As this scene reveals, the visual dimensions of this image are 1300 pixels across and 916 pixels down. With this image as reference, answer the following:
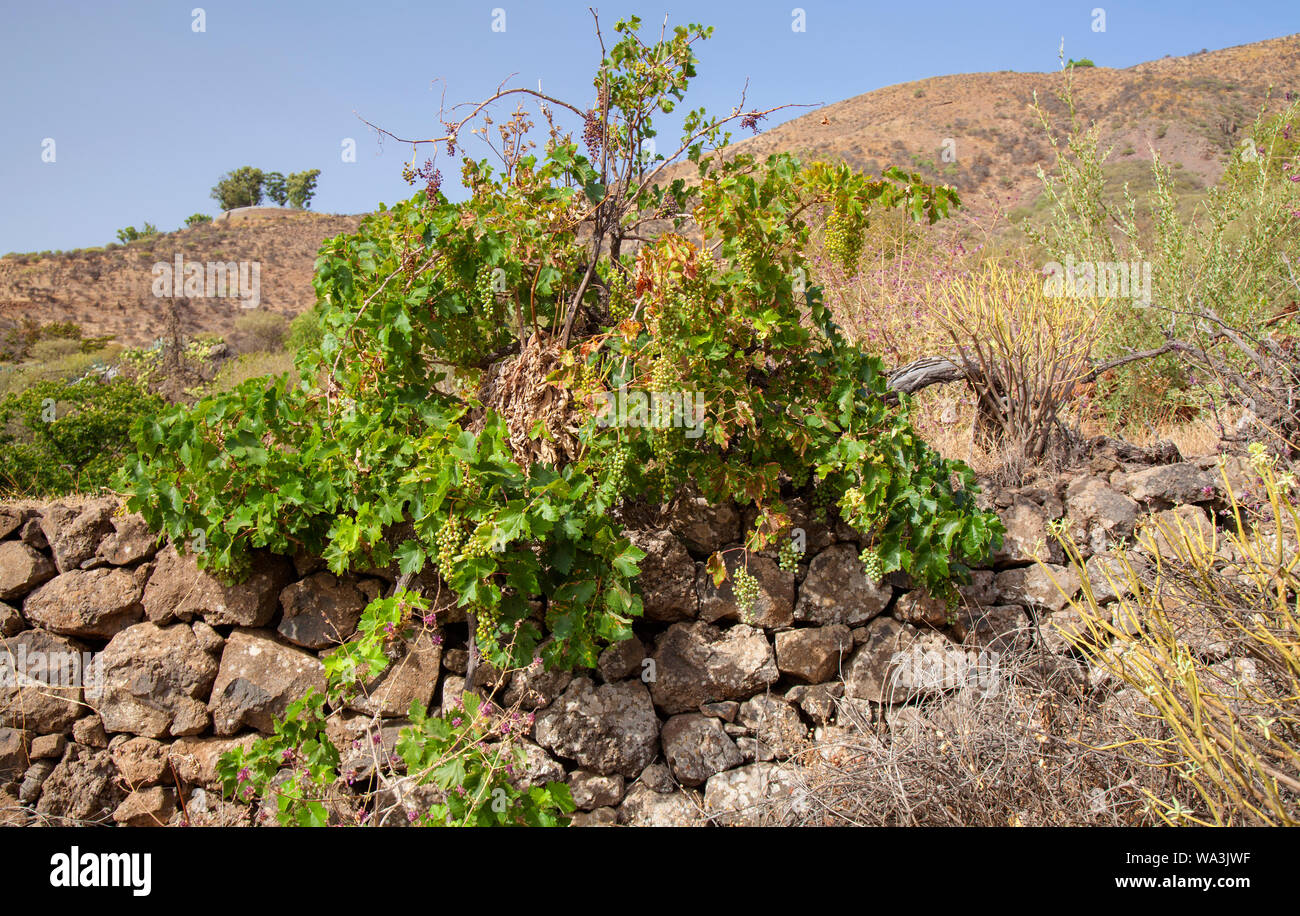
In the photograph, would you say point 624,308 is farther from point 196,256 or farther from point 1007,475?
point 196,256

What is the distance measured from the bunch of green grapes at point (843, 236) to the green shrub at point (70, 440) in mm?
4185

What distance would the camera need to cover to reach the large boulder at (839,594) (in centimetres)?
342

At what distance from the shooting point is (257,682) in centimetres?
318

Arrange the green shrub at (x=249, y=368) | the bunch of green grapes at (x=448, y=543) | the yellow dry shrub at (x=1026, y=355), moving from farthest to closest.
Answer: the green shrub at (x=249, y=368) → the yellow dry shrub at (x=1026, y=355) → the bunch of green grapes at (x=448, y=543)

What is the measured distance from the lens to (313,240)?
26891 mm

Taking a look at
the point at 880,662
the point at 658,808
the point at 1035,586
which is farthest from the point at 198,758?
the point at 1035,586

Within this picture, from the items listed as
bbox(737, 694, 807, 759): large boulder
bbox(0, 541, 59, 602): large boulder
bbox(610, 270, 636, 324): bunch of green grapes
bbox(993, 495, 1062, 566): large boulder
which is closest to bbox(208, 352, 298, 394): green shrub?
bbox(0, 541, 59, 602): large boulder

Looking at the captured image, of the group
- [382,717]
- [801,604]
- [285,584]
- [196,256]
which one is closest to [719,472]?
[801,604]

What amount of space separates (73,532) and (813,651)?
10.8ft

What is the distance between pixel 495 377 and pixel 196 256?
24197 mm

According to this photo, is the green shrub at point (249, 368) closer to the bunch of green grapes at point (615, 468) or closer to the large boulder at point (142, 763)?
the large boulder at point (142, 763)

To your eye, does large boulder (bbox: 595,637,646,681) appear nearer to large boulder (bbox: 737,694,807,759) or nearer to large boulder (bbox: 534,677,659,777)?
large boulder (bbox: 534,677,659,777)

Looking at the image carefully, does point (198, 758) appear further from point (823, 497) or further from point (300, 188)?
point (300, 188)

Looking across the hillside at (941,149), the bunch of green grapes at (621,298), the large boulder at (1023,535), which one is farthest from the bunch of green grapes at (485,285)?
the hillside at (941,149)
